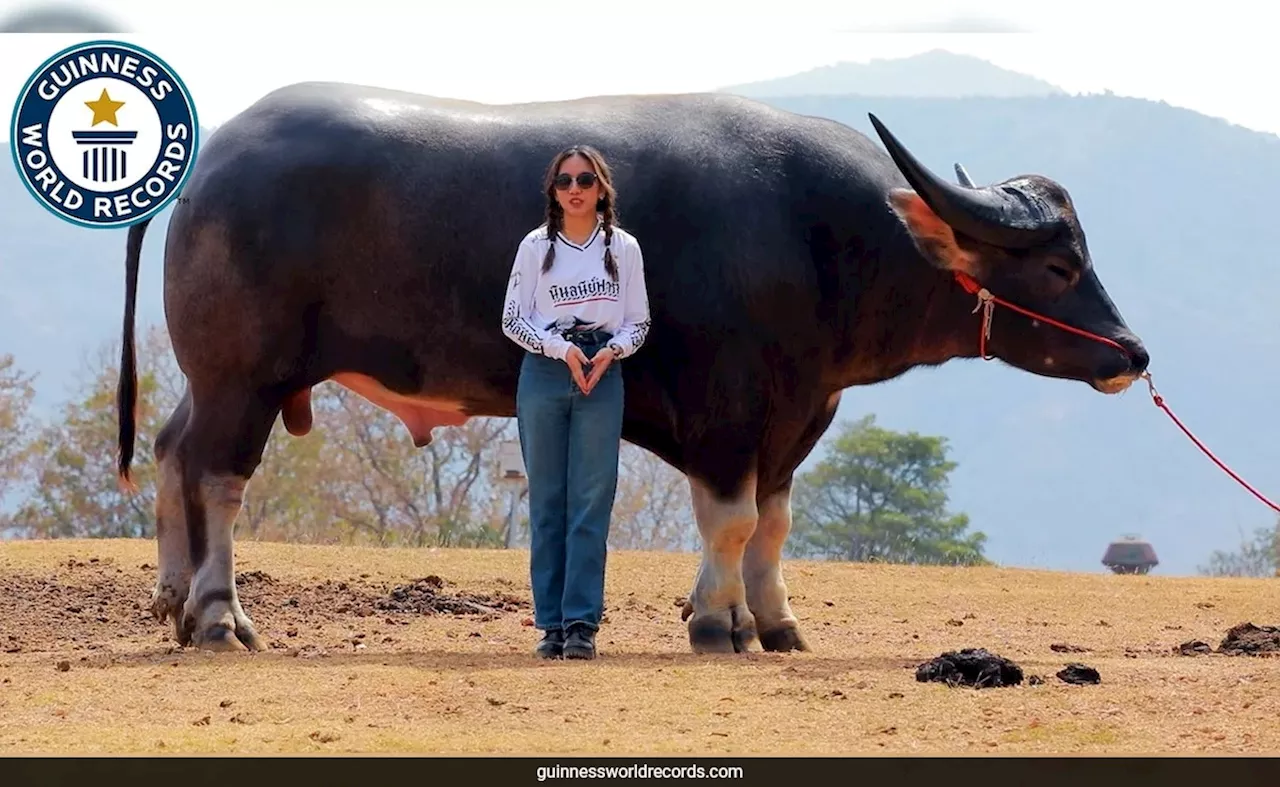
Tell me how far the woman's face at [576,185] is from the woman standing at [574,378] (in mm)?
12

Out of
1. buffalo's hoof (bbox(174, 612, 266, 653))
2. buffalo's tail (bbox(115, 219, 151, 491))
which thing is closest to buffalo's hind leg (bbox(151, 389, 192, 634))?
buffalo's hoof (bbox(174, 612, 266, 653))

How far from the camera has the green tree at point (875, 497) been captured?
48.2 meters

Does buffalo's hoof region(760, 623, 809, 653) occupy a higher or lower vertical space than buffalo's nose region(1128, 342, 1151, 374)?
lower

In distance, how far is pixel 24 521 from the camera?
32.4 metres

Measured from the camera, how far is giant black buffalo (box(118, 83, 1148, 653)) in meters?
11.1

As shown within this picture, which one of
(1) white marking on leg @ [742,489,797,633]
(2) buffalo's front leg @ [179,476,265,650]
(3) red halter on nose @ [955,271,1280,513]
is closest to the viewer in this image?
(2) buffalo's front leg @ [179,476,265,650]

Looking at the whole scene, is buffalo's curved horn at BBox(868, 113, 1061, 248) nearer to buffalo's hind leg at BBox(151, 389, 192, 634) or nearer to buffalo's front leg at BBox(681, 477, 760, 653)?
buffalo's front leg at BBox(681, 477, 760, 653)

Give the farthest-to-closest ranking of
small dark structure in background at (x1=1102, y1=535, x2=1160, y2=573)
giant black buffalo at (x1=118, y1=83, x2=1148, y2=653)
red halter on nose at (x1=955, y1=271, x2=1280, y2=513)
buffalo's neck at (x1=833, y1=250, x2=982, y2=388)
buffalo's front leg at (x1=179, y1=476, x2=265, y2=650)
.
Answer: small dark structure in background at (x1=1102, y1=535, x2=1160, y2=573)
buffalo's neck at (x1=833, y1=250, x2=982, y2=388)
red halter on nose at (x1=955, y1=271, x2=1280, y2=513)
buffalo's front leg at (x1=179, y1=476, x2=265, y2=650)
giant black buffalo at (x1=118, y1=83, x2=1148, y2=653)

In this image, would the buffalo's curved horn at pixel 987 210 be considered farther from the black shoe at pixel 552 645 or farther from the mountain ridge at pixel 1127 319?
the mountain ridge at pixel 1127 319

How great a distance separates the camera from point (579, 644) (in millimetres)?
10320

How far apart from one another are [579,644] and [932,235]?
3042 millimetres

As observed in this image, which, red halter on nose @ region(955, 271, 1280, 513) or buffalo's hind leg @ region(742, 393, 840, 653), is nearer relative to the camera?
red halter on nose @ region(955, 271, 1280, 513)

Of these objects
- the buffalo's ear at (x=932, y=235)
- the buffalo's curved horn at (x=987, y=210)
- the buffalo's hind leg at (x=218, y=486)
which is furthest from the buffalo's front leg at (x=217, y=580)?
the buffalo's curved horn at (x=987, y=210)

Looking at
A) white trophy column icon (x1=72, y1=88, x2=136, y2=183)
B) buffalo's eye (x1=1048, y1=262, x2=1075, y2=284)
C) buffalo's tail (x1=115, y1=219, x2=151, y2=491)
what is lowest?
buffalo's tail (x1=115, y1=219, x2=151, y2=491)
